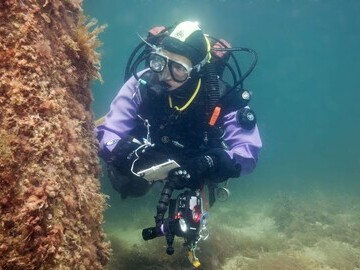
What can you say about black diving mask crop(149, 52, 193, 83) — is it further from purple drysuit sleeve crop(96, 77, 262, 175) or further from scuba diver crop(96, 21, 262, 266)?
purple drysuit sleeve crop(96, 77, 262, 175)

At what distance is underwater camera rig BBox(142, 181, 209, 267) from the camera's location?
11.3 ft

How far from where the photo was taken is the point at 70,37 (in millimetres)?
3029

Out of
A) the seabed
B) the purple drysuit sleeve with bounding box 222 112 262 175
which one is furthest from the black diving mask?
the seabed

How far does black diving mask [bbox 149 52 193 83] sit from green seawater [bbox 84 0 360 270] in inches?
32.5

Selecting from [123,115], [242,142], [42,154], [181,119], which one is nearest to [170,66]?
[181,119]

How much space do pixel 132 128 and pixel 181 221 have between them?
89.7 inches

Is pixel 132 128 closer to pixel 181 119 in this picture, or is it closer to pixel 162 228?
pixel 181 119

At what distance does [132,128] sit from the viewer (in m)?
5.33

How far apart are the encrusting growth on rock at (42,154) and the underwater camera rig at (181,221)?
0.74 meters

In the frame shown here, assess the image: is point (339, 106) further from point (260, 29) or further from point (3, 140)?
point (3, 140)

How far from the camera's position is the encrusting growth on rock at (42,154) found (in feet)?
6.24

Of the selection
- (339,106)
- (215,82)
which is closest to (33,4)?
(215,82)

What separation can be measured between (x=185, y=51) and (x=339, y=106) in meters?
135

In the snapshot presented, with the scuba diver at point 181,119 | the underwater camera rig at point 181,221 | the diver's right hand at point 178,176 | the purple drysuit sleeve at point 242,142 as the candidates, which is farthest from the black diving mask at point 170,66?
the underwater camera rig at point 181,221
